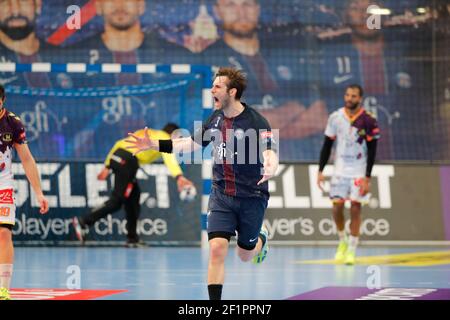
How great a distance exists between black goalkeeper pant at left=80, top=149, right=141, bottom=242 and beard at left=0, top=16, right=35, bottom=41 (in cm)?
579

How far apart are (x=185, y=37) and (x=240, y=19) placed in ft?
4.13

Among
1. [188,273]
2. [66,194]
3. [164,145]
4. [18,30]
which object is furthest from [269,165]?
[18,30]

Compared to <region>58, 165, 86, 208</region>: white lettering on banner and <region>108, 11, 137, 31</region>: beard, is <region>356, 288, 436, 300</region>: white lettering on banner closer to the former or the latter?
<region>58, 165, 86, 208</region>: white lettering on banner

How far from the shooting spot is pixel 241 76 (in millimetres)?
10188

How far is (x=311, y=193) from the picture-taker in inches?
768

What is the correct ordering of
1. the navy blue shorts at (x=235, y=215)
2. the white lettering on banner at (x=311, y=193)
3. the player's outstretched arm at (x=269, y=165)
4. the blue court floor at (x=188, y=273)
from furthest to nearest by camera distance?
the white lettering on banner at (x=311, y=193)
the blue court floor at (x=188, y=273)
the navy blue shorts at (x=235, y=215)
the player's outstretched arm at (x=269, y=165)

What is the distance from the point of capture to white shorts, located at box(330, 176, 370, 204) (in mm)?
15781

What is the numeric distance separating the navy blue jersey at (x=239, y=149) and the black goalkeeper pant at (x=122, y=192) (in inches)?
323

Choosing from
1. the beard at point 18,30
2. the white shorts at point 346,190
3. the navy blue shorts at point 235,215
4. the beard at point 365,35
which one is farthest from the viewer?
the beard at point 365,35

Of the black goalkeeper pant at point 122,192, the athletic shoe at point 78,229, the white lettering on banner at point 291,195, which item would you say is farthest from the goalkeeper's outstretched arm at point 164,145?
the white lettering on banner at point 291,195

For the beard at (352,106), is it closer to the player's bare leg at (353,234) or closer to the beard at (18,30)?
the player's bare leg at (353,234)

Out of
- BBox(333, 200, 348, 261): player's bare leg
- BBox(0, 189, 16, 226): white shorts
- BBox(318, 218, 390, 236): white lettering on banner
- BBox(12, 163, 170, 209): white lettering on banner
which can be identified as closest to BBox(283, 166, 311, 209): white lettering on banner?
BBox(318, 218, 390, 236): white lettering on banner

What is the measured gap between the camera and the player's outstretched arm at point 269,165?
9.59 metres
